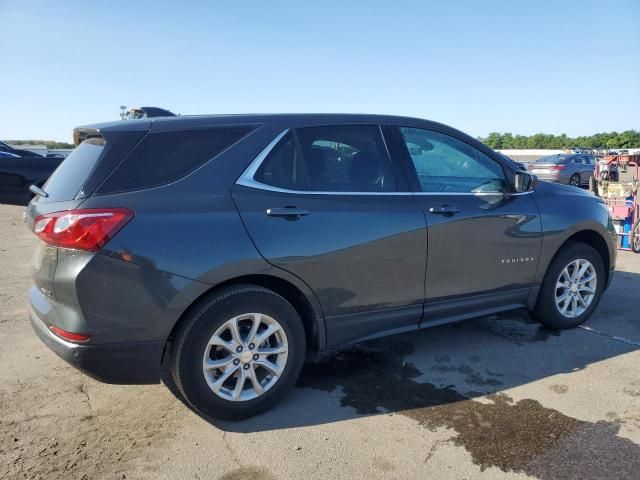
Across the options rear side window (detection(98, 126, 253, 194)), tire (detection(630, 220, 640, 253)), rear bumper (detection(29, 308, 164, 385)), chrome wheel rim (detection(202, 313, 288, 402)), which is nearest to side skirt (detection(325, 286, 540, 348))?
chrome wheel rim (detection(202, 313, 288, 402))

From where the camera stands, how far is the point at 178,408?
3348 millimetres

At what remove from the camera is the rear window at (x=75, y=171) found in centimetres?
296

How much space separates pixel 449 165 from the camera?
13.4 ft

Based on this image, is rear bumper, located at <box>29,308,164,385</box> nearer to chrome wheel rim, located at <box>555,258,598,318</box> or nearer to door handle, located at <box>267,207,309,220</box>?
door handle, located at <box>267,207,309,220</box>

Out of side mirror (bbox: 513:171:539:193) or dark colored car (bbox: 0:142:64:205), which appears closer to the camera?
side mirror (bbox: 513:171:539:193)

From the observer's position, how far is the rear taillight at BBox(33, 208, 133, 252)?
9.00 ft

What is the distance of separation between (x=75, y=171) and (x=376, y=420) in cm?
229

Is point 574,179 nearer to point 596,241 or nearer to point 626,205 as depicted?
point 626,205

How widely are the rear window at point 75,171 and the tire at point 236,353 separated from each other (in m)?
0.95

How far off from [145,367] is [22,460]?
0.75 meters

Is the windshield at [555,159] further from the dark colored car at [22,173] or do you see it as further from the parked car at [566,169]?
the dark colored car at [22,173]

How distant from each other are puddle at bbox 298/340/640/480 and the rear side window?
1676mm

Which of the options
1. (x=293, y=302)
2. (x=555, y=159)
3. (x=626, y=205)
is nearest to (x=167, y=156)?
(x=293, y=302)

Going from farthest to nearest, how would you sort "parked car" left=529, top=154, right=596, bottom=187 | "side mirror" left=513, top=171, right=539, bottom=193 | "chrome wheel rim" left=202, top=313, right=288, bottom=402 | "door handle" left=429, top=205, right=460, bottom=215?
1. "parked car" left=529, top=154, right=596, bottom=187
2. "side mirror" left=513, top=171, right=539, bottom=193
3. "door handle" left=429, top=205, right=460, bottom=215
4. "chrome wheel rim" left=202, top=313, right=288, bottom=402
